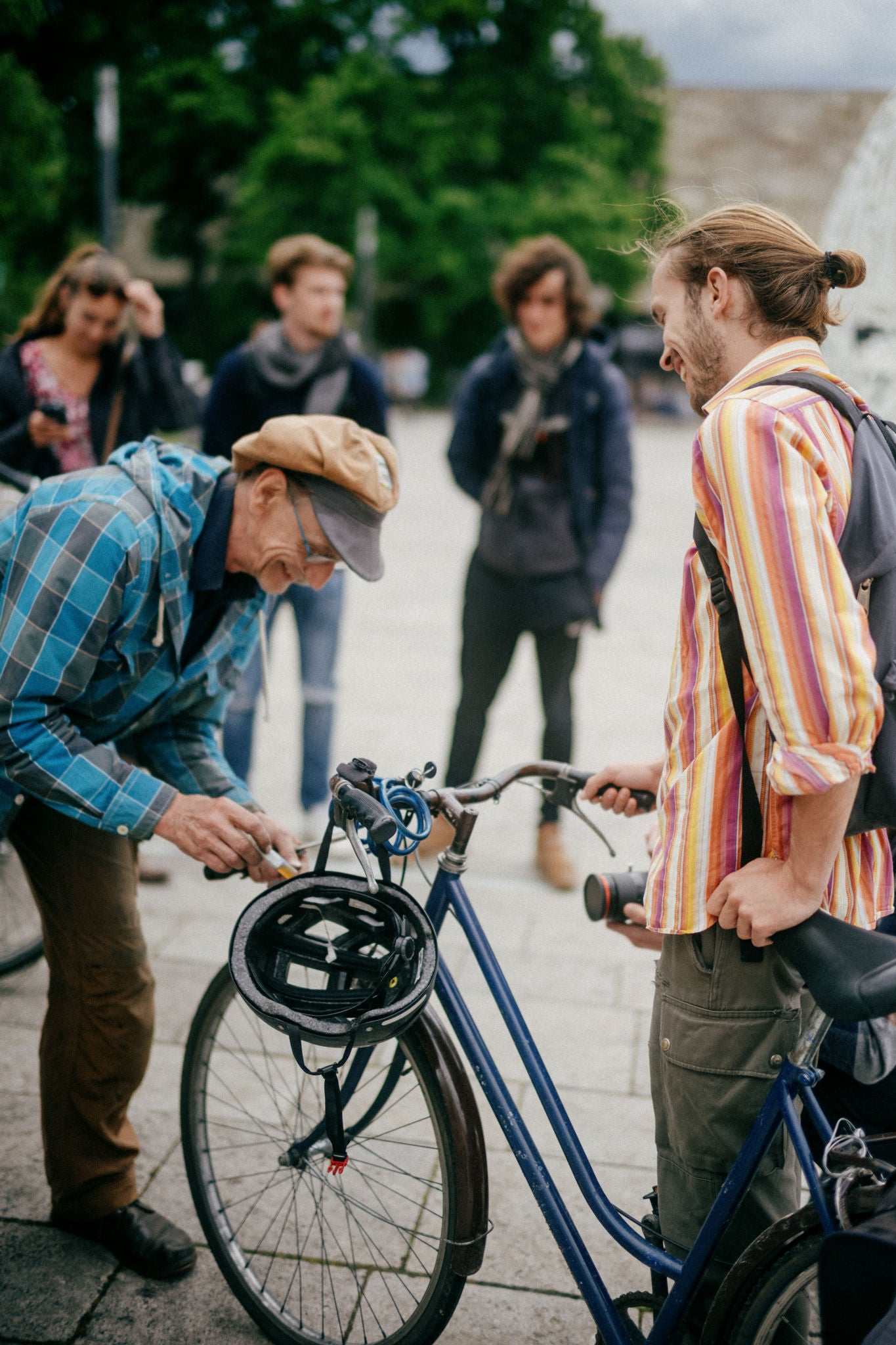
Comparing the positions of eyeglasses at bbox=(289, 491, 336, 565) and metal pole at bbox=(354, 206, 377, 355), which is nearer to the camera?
eyeglasses at bbox=(289, 491, 336, 565)

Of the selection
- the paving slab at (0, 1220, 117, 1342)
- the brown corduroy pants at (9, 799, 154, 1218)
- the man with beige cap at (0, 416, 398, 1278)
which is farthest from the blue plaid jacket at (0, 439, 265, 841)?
the paving slab at (0, 1220, 117, 1342)

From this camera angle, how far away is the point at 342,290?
4758 millimetres

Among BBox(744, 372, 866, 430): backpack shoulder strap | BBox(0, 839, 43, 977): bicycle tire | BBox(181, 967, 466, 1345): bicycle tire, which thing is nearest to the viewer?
BBox(744, 372, 866, 430): backpack shoulder strap

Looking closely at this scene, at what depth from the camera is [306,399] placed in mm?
4465

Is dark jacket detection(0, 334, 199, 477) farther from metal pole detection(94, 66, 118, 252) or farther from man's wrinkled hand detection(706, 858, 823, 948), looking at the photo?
metal pole detection(94, 66, 118, 252)

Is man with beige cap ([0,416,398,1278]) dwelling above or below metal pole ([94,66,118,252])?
below

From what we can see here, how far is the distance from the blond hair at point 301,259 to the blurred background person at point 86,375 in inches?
22.3

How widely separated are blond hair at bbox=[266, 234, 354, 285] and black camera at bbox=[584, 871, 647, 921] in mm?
3174

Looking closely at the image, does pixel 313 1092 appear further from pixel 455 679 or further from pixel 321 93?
pixel 321 93

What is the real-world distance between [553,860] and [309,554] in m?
2.45

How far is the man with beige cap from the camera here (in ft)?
6.73

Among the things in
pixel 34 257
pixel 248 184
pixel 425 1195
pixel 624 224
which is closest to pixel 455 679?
pixel 425 1195

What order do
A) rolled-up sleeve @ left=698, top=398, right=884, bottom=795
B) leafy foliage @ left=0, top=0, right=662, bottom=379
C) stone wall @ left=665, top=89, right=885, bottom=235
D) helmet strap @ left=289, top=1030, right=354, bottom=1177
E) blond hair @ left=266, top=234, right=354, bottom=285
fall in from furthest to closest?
stone wall @ left=665, top=89, right=885, bottom=235
leafy foliage @ left=0, top=0, right=662, bottom=379
blond hair @ left=266, top=234, right=354, bottom=285
helmet strap @ left=289, top=1030, right=354, bottom=1177
rolled-up sleeve @ left=698, top=398, right=884, bottom=795

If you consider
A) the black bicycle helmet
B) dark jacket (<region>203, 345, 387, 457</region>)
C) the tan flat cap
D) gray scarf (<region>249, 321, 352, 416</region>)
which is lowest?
the black bicycle helmet
